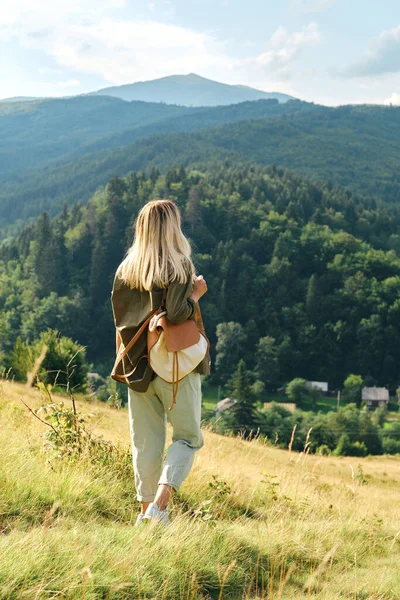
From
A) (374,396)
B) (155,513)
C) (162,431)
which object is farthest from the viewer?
(374,396)

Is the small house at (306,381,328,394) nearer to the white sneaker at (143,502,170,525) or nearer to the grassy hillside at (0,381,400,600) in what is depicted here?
the grassy hillside at (0,381,400,600)

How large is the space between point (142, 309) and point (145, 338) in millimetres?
157

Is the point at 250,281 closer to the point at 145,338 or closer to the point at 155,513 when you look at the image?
the point at 145,338

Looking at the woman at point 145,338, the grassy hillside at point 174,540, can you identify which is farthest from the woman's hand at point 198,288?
the grassy hillside at point 174,540

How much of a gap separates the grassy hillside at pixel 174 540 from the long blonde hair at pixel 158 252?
1135mm

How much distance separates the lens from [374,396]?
72500 millimetres

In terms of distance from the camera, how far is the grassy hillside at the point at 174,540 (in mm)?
2256

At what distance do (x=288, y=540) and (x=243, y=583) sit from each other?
0.51 meters

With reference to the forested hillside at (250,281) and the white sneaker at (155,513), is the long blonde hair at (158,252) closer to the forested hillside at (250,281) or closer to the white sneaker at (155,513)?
the white sneaker at (155,513)

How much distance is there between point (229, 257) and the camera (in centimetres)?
8638

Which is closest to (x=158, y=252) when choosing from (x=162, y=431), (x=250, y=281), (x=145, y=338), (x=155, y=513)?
(x=145, y=338)

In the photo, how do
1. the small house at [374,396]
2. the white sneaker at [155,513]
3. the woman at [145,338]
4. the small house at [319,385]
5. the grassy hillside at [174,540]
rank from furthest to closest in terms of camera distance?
1. the small house at [319,385]
2. the small house at [374,396]
3. the woman at [145,338]
4. the white sneaker at [155,513]
5. the grassy hillside at [174,540]

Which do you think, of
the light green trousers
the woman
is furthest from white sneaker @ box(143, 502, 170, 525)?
the light green trousers

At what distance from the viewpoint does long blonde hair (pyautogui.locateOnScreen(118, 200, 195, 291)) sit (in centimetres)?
316
